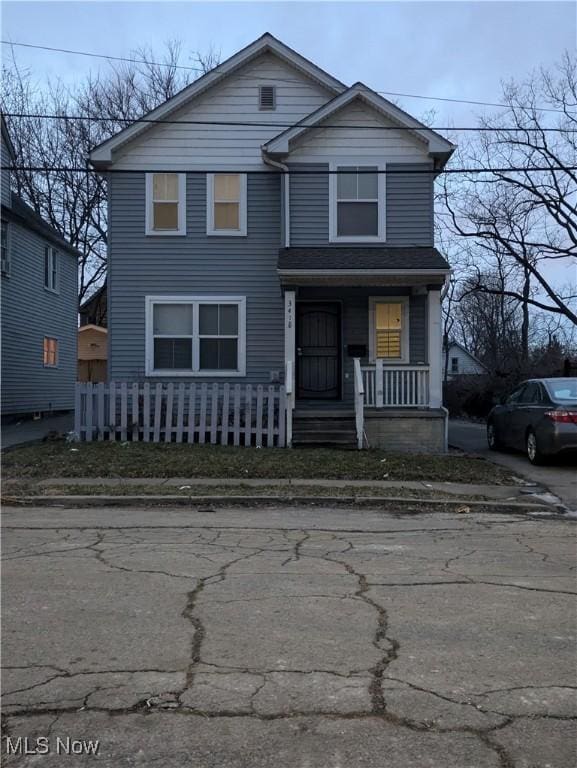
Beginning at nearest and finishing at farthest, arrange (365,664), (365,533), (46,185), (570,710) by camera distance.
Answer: (570,710), (365,664), (365,533), (46,185)

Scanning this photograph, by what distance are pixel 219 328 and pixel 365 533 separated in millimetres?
10009

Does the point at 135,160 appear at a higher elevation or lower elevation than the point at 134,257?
higher

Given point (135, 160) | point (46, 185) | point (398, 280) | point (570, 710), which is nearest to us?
point (570, 710)

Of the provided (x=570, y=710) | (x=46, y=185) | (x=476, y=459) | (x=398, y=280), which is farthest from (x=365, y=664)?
(x=46, y=185)

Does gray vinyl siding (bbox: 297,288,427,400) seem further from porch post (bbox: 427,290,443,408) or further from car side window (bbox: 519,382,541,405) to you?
car side window (bbox: 519,382,541,405)

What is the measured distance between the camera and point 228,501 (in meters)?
9.68

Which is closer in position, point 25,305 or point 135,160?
point 135,160

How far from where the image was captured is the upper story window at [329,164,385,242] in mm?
16375

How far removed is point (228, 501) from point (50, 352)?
1776cm

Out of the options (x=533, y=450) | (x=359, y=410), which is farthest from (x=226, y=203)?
(x=533, y=450)

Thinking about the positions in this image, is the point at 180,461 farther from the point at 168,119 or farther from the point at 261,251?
the point at 168,119

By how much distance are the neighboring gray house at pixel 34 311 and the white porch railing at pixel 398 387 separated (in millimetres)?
11677

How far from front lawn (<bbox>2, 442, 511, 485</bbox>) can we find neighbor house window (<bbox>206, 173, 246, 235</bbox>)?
5.85 meters

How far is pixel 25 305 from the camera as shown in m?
22.7
